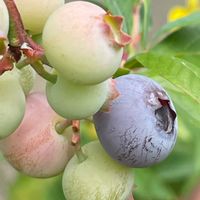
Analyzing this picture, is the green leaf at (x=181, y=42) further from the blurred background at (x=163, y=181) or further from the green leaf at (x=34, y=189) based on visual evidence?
the green leaf at (x=34, y=189)

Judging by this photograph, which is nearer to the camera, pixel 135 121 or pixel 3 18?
pixel 3 18

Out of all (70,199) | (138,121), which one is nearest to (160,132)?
(138,121)

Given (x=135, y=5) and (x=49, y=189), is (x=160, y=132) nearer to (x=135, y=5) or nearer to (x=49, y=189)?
(x=135, y=5)

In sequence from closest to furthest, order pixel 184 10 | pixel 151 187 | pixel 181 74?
pixel 181 74, pixel 151 187, pixel 184 10

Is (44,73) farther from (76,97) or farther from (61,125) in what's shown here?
(61,125)

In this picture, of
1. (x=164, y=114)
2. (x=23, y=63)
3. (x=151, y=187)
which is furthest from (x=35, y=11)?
(x=151, y=187)

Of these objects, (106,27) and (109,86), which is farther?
(109,86)
